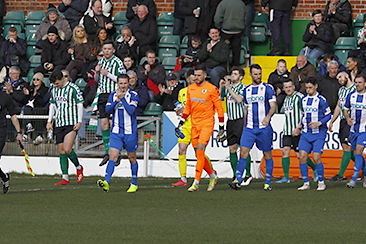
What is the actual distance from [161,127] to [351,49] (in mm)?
4313

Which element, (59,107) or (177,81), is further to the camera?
(177,81)

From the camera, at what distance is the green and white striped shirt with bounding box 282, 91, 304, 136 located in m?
17.3

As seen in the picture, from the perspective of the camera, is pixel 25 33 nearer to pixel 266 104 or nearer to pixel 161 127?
pixel 161 127

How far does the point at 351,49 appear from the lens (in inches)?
804

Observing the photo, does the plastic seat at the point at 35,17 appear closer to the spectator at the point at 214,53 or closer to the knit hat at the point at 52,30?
the knit hat at the point at 52,30

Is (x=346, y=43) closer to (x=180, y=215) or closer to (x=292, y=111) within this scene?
(x=292, y=111)

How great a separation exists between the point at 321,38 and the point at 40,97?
5.98 m

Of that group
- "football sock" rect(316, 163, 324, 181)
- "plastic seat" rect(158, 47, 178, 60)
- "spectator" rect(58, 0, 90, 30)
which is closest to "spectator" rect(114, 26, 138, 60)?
"plastic seat" rect(158, 47, 178, 60)

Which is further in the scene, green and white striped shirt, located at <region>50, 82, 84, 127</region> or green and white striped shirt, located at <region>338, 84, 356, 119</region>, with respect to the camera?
green and white striped shirt, located at <region>338, 84, 356, 119</region>

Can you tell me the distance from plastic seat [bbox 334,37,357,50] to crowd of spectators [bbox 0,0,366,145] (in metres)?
0.15

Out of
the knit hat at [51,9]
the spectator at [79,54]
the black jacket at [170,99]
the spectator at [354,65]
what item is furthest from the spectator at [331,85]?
the knit hat at [51,9]

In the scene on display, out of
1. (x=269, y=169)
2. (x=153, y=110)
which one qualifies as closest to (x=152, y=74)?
(x=153, y=110)

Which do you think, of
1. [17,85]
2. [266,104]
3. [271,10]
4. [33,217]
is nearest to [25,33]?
[17,85]

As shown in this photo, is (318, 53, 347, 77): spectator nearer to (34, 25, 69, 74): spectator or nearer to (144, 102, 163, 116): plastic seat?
(144, 102, 163, 116): plastic seat
